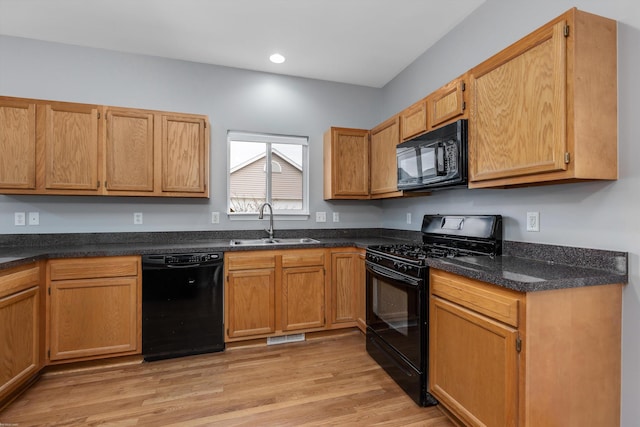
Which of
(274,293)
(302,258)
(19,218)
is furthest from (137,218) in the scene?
(302,258)

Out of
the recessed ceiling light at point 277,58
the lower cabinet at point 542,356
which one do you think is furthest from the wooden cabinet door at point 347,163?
the lower cabinet at point 542,356

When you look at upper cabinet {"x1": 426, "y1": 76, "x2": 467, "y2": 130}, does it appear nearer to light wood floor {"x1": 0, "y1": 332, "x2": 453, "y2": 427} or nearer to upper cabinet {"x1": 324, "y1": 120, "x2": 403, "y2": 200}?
upper cabinet {"x1": 324, "y1": 120, "x2": 403, "y2": 200}

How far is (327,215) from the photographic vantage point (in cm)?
369

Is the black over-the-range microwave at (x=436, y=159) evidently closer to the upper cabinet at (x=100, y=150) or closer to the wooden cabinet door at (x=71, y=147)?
the upper cabinet at (x=100, y=150)

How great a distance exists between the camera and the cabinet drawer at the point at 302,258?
2902mm

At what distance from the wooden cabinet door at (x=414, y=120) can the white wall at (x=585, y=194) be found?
1.52ft

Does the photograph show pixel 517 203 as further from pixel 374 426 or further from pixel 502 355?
pixel 374 426

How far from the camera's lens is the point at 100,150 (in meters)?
2.68

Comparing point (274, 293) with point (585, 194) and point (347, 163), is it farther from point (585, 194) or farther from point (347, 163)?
A: point (585, 194)

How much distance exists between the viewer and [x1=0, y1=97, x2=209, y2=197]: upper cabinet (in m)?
2.50

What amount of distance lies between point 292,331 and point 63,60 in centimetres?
333

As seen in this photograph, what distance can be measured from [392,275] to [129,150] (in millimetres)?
2504

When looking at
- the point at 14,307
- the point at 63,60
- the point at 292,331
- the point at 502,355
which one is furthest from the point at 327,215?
the point at 63,60

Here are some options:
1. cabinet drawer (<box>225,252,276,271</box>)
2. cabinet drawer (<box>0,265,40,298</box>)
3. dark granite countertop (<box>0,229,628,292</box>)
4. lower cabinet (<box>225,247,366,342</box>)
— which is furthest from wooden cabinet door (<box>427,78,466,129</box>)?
cabinet drawer (<box>0,265,40,298</box>)
